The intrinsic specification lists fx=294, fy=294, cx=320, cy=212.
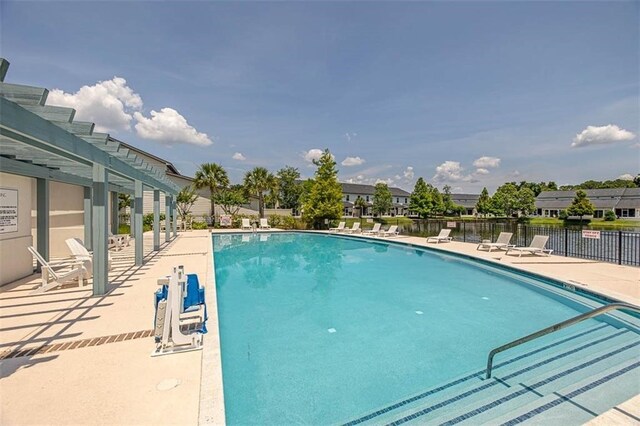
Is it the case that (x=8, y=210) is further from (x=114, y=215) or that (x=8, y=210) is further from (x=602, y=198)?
(x=602, y=198)

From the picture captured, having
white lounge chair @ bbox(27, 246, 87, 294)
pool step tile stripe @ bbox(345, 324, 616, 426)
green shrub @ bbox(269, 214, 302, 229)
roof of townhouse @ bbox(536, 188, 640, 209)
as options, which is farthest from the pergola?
roof of townhouse @ bbox(536, 188, 640, 209)

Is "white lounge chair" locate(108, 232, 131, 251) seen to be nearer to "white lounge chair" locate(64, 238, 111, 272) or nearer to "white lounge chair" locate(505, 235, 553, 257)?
"white lounge chair" locate(64, 238, 111, 272)

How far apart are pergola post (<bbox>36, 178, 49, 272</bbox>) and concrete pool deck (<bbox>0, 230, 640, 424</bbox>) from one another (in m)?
1.59

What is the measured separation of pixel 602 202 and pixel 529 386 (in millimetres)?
67065

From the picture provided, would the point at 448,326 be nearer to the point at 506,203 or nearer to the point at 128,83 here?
the point at 128,83

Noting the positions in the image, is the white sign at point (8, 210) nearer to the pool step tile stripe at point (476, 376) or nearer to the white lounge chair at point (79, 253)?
the white lounge chair at point (79, 253)

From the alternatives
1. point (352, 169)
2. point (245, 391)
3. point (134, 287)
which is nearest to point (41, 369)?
point (245, 391)

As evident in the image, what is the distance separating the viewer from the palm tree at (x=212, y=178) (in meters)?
29.1

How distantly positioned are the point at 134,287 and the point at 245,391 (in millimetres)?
4713

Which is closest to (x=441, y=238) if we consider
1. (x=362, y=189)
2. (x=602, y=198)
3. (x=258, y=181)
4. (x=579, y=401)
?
(x=579, y=401)

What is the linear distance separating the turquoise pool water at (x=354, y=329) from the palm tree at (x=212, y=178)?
19457 mm

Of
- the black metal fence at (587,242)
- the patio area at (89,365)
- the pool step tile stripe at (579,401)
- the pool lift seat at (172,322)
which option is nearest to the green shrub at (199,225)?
the black metal fence at (587,242)

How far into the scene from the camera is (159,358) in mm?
3627

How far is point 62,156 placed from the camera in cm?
564
